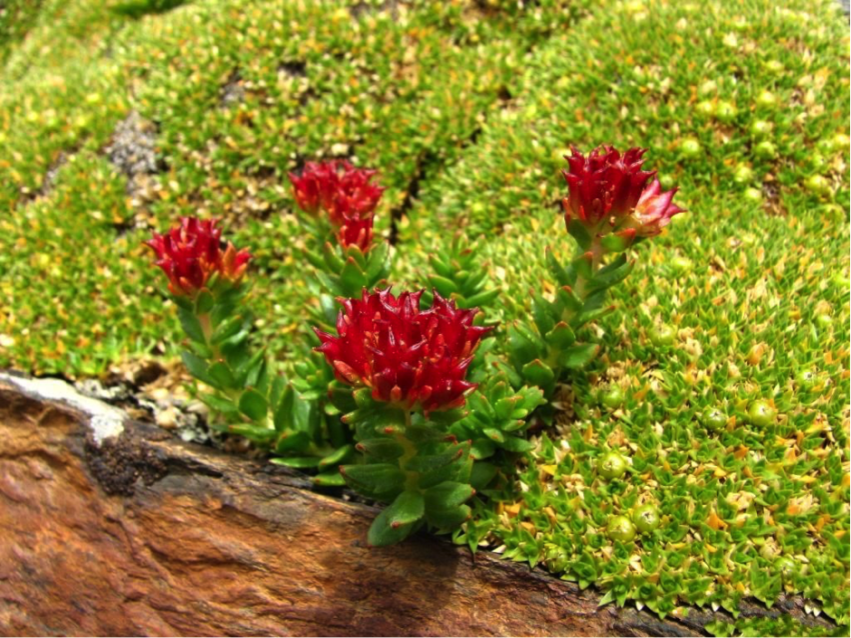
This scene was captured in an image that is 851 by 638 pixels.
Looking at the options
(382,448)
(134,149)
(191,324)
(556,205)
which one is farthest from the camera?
(134,149)

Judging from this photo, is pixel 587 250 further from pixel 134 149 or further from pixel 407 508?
pixel 134 149

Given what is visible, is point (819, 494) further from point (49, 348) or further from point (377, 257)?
point (49, 348)

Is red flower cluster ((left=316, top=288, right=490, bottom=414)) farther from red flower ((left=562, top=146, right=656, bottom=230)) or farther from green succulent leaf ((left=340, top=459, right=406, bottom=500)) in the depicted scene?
red flower ((left=562, top=146, right=656, bottom=230))

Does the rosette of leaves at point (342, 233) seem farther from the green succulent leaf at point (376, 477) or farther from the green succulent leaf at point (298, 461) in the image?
the green succulent leaf at point (376, 477)

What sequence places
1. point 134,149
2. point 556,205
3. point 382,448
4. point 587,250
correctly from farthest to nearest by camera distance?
point 134,149, point 556,205, point 587,250, point 382,448

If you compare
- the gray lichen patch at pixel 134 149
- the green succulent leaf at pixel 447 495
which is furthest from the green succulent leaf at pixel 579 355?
the gray lichen patch at pixel 134 149

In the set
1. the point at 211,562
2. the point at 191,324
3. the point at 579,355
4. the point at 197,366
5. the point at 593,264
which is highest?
the point at 593,264

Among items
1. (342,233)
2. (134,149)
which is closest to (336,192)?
(342,233)
